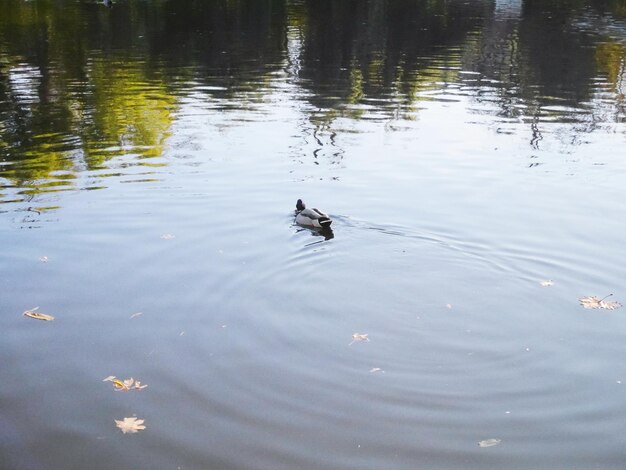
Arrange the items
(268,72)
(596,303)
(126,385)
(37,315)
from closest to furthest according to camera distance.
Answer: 1. (126,385)
2. (37,315)
3. (596,303)
4. (268,72)

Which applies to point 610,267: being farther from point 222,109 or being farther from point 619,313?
point 222,109

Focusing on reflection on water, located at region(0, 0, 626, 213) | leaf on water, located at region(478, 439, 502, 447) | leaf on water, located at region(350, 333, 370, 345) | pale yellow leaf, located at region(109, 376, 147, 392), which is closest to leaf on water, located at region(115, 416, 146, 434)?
pale yellow leaf, located at region(109, 376, 147, 392)

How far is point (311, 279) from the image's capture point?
1262 centimetres

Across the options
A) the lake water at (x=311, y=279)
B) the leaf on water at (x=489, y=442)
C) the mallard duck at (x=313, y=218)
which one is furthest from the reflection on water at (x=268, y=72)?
the leaf on water at (x=489, y=442)

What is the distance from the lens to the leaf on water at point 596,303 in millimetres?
11547

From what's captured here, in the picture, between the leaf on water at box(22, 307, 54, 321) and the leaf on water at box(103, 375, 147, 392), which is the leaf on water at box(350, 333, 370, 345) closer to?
the leaf on water at box(103, 375, 147, 392)

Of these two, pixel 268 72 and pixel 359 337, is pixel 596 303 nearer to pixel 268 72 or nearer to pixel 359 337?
pixel 359 337

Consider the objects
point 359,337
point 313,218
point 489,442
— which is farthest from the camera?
point 313,218

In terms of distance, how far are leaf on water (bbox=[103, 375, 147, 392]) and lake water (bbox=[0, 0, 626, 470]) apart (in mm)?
130

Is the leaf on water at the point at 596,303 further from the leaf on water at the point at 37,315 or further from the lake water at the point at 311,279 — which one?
the leaf on water at the point at 37,315

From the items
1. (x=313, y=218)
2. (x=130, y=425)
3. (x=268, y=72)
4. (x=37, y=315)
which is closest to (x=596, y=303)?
(x=313, y=218)

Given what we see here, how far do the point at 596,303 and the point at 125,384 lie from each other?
6.94 meters

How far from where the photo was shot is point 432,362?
9.95 metres

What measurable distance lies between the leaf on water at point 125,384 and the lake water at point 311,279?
0.43 ft
